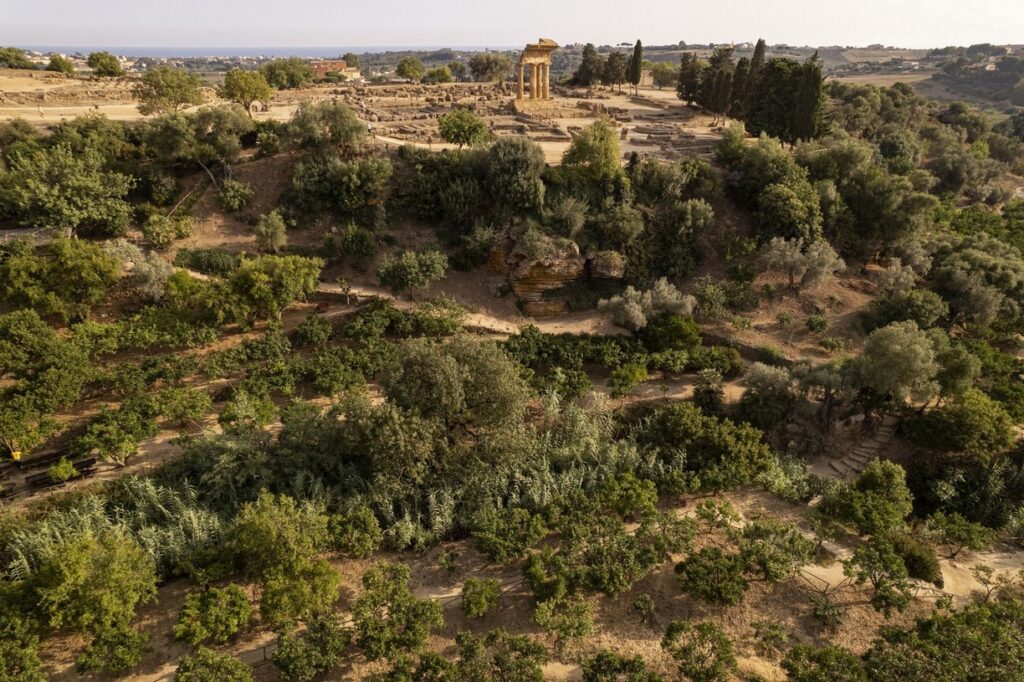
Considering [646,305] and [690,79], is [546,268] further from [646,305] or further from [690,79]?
[690,79]

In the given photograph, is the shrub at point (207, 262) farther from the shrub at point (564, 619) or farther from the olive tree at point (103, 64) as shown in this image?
the olive tree at point (103, 64)

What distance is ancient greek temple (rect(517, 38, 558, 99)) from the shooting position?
215 feet

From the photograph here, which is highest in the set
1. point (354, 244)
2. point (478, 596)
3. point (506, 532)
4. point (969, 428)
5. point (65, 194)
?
point (65, 194)

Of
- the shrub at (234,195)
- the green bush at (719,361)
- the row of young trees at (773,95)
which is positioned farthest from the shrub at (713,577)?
the row of young trees at (773,95)

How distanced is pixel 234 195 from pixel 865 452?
1747 inches

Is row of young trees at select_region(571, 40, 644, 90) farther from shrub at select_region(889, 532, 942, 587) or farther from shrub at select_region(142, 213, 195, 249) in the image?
shrub at select_region(889, 532, 942, 587)

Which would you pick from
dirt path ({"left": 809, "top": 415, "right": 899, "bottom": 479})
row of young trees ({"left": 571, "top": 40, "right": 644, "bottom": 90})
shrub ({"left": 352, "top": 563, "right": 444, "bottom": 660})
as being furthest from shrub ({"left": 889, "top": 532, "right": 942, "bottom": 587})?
row of young trees ({"left": 571, "top": 40, "right": 644, "bottom": 90})

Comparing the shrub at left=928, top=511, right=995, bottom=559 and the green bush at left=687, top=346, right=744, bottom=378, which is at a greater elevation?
the green bush at left=687, top=346, right=744, bottom=378

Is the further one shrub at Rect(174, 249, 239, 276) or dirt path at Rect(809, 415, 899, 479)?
shrub at Rect(174, 249, 239, 276)

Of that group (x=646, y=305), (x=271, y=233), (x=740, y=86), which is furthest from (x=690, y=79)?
(x=271, y=233)

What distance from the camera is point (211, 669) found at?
1658 centimetres

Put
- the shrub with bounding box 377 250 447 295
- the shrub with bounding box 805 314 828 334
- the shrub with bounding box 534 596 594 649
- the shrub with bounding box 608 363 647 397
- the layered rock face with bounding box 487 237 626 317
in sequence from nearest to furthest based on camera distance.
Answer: the shrub with bounding box 534 596 594 649
the shrub with bounding box 608 363 647 397
the shrub with bounding box 377 250 447 295
the shrub with bounding box 805 314 828 334
the layered rock face with bounding box 487 237 626 317

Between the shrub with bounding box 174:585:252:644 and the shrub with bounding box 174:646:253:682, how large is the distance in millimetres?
792

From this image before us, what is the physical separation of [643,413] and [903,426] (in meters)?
13.6
